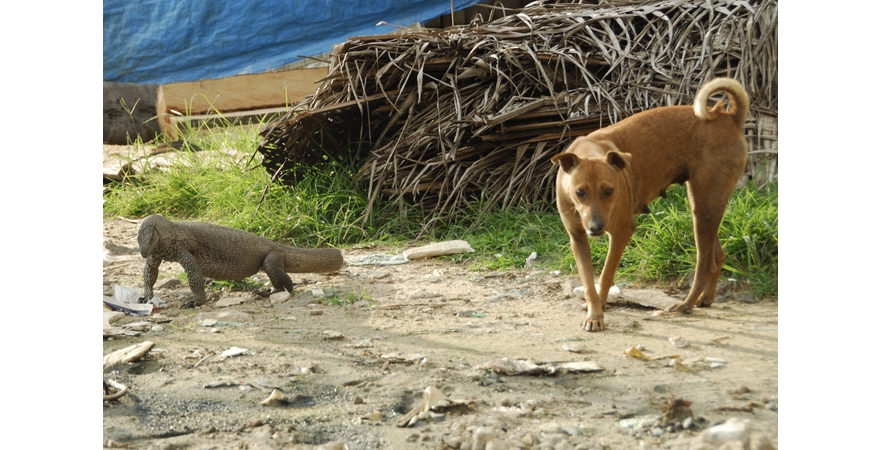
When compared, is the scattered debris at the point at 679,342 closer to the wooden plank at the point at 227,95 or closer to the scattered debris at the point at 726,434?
the scattered debris at the point at 726,434

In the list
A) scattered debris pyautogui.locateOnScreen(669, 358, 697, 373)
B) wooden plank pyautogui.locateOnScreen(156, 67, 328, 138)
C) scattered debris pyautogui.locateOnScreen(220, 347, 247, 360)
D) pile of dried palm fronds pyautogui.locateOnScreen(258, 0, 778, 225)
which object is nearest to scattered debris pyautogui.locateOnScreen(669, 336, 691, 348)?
scattered debris pyautogui.locateOnScreen(669, 358, 697, 373)

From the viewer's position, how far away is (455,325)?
104 inches

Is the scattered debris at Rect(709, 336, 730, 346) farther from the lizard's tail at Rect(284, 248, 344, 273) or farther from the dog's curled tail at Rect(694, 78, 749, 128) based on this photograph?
the lizard's tail at Rect(284, 248, 344, 273)

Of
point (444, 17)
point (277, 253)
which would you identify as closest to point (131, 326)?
point (277, 253)

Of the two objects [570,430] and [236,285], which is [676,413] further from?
[236,285]

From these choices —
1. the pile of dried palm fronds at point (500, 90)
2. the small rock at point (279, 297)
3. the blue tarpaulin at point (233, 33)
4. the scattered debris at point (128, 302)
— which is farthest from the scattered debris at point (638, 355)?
the blue tarpaulin at point (233, 33)

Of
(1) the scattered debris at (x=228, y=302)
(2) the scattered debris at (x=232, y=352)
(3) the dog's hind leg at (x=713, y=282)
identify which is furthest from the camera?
(1) the scattered debris at (x=228, y=302)

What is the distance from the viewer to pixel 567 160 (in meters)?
2.29

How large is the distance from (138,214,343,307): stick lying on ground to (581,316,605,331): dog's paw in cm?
148

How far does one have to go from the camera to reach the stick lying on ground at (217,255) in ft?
11.1

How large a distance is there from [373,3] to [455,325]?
11.5 ft

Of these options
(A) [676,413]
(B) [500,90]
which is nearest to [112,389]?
(A) [676,413]

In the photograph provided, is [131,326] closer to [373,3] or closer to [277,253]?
[277,253]

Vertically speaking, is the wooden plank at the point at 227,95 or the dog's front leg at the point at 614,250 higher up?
the wooden plank at the point at 227,95
